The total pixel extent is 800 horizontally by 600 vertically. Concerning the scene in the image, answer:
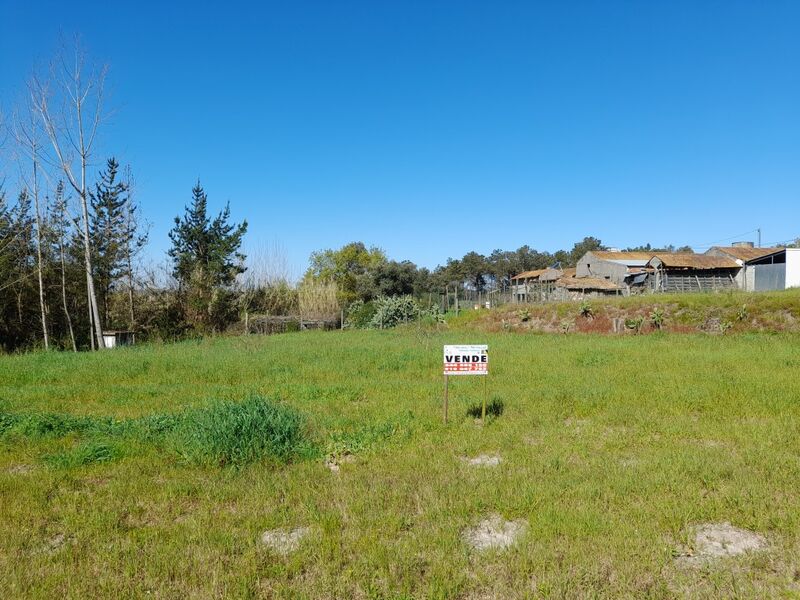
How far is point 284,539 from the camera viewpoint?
3.27 m

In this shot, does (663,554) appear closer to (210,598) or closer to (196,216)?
(210,598)

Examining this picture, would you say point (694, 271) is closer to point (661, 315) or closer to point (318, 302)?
point (661, 315)

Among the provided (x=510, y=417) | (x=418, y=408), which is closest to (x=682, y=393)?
(x=510, y=417)

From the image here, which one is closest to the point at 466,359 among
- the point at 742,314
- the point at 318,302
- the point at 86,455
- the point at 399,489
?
the point at 399,489

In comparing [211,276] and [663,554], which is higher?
[211,276]

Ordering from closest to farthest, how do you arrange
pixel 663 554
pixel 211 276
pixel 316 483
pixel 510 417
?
pixel 663 554
pixel 316 483
pixel 510 417
pixel 211 276

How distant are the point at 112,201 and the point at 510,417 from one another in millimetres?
21128

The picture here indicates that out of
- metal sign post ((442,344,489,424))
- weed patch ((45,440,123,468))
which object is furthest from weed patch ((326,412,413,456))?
weed patch ((45,440,123,468))

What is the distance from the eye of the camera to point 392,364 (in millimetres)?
10750

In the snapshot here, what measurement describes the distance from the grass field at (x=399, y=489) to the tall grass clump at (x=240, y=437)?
0.08 ft

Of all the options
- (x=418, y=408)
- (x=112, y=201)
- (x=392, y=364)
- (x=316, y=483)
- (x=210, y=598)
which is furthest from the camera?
(x=112, y=201)

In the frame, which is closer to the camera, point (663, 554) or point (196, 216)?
point (663, 554)

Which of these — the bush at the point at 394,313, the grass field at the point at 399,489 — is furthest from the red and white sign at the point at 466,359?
the bush at the point at 394,313

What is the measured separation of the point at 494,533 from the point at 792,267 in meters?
33.9
